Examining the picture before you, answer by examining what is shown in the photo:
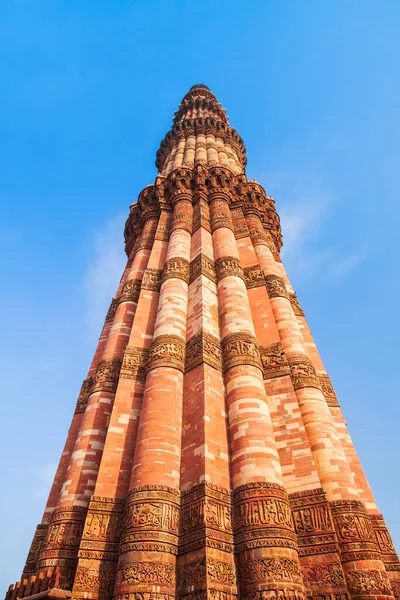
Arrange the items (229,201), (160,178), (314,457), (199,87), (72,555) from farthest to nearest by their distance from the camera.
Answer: (199,87)
(160,178)
(229,201)
(314,457)
(72,555)

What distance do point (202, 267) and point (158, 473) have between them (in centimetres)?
603

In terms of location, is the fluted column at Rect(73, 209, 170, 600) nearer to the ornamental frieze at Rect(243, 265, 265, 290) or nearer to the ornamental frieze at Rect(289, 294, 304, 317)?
the ornamental frieze at Rect(243, 265, 265, 290)

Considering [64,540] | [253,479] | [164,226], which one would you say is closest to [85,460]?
[64,540]

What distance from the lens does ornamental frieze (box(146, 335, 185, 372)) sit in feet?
27.9

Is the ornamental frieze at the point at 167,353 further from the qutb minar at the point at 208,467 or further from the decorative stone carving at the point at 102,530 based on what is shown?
the decorative stone carving at the point at 102,530

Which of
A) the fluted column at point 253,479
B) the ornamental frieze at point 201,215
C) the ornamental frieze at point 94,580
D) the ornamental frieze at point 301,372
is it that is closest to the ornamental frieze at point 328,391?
the ornamental frieze at point 301,372

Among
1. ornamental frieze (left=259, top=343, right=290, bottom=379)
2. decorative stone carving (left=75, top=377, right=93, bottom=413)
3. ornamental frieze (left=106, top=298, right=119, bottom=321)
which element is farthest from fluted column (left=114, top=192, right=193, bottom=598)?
ornamental frieze (left=106, top=298, right=119, bottom=321)

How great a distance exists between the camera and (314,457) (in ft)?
25.2

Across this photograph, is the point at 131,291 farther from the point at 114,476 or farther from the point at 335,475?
the point at 335,475

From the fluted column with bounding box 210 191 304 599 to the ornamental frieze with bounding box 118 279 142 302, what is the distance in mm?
3096

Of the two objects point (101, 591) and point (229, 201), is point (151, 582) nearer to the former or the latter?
point (101, 591)

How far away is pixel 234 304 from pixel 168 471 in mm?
4469

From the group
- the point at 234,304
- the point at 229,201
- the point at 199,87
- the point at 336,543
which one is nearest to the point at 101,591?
the point at 336,543

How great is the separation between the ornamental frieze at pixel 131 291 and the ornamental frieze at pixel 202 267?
1.73 m
